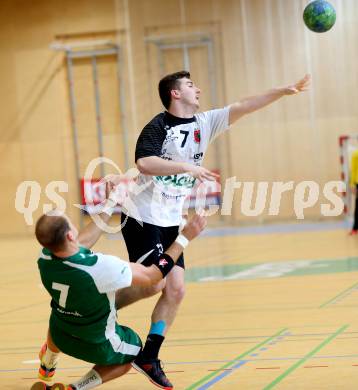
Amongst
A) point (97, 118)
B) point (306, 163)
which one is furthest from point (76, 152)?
point (306, 163)

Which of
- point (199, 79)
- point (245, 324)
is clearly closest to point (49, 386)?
point (245, 324)

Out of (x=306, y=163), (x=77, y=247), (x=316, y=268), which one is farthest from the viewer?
(x=306, y=163)

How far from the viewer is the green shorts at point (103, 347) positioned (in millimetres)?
4984

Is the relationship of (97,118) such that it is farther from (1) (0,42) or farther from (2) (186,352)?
(2) (186,352)

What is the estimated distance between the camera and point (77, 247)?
4824mm

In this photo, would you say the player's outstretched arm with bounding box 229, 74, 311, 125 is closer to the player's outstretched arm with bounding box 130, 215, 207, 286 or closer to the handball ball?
the player's outstretched arm with bounding box 130, 215, 207, 286

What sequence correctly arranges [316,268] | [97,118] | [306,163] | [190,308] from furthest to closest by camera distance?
[97,118], [306,163], [316,268], [190,308]

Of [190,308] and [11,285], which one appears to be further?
[11,285]

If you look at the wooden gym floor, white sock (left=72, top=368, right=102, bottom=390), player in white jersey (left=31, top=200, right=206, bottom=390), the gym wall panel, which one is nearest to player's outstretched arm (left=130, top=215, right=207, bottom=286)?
player in white jersey (left=31, top=200, right=206, bottom=390)

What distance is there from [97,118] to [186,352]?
739 inches

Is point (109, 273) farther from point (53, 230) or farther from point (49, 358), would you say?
point (49, 358)

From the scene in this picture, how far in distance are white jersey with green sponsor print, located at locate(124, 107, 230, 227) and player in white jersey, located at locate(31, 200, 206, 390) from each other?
36.8 inches

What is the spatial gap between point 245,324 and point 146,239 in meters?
2.31

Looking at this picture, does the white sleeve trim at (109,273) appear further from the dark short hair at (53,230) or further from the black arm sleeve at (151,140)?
the black arm sleeve at (151,140)
